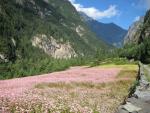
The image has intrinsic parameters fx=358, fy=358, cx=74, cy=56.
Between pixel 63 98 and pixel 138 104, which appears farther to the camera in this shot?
pixel 63 98

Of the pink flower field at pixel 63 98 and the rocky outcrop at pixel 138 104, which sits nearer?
the rocky outcrop at pixel 138 104

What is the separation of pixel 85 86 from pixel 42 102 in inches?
498

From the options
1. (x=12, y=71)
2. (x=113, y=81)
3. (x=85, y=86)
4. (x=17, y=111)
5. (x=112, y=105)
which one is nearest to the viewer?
(x=17, y=111)

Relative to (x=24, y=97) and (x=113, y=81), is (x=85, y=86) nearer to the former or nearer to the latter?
(x=113, y=81)

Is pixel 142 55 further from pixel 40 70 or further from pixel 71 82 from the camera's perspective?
pixel 71 82

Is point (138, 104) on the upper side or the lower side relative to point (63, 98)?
lower

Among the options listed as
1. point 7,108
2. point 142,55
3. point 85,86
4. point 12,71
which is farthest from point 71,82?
point 142,55

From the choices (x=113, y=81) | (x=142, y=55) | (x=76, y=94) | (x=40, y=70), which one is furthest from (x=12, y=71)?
(x=76, y=94)

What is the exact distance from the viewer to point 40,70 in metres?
114

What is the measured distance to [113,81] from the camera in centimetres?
3531

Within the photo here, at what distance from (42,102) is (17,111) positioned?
2254 mm

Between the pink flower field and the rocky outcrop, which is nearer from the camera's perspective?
the rocky outcrop

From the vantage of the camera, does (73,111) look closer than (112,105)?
Yes

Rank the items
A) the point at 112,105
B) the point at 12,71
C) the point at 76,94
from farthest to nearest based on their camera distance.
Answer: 1. the point at 12,71
2. the point at 76,94
3. the point at 112,105
